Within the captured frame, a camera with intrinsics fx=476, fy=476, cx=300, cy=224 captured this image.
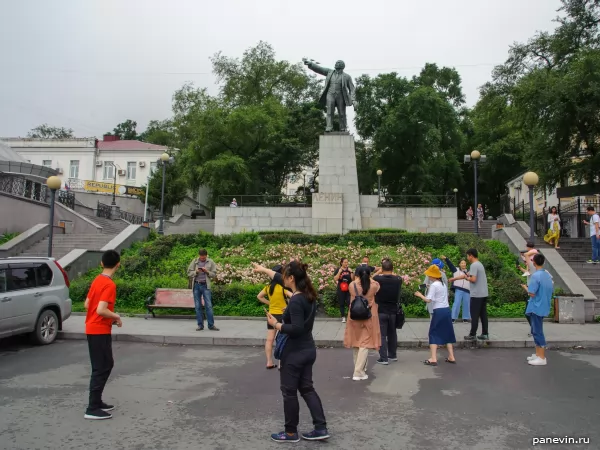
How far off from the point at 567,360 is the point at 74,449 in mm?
8098

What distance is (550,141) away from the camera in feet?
65.9

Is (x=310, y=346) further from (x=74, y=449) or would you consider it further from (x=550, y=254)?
(x=550, y=254)

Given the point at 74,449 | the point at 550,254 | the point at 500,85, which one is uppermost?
the point at 500,85

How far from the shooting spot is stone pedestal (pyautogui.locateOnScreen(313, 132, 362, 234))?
79.6ft

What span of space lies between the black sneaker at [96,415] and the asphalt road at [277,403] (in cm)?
9

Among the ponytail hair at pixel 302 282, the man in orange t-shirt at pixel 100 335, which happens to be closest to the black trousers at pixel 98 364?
the man in orange t-shirt at pixel 100 335

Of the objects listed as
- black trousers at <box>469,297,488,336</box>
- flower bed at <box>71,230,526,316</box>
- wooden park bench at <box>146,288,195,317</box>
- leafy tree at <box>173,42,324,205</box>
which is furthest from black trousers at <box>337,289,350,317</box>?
leafy tree at <box>173,42,324,205</box>

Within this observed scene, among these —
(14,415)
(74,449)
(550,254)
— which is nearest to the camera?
(74,449)

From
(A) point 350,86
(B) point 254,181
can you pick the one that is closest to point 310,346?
(A) point 350,86

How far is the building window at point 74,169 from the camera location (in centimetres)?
5688

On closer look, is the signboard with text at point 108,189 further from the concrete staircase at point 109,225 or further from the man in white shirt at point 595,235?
the man in white shirt at point 595,235

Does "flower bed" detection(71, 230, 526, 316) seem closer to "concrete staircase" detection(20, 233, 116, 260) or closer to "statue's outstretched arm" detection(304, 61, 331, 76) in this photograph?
→ "concrete staircase" detection(20, 233, 116, 260)

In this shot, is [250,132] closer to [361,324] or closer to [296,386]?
[361,324]

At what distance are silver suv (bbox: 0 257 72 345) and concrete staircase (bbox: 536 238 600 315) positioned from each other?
1344cm
